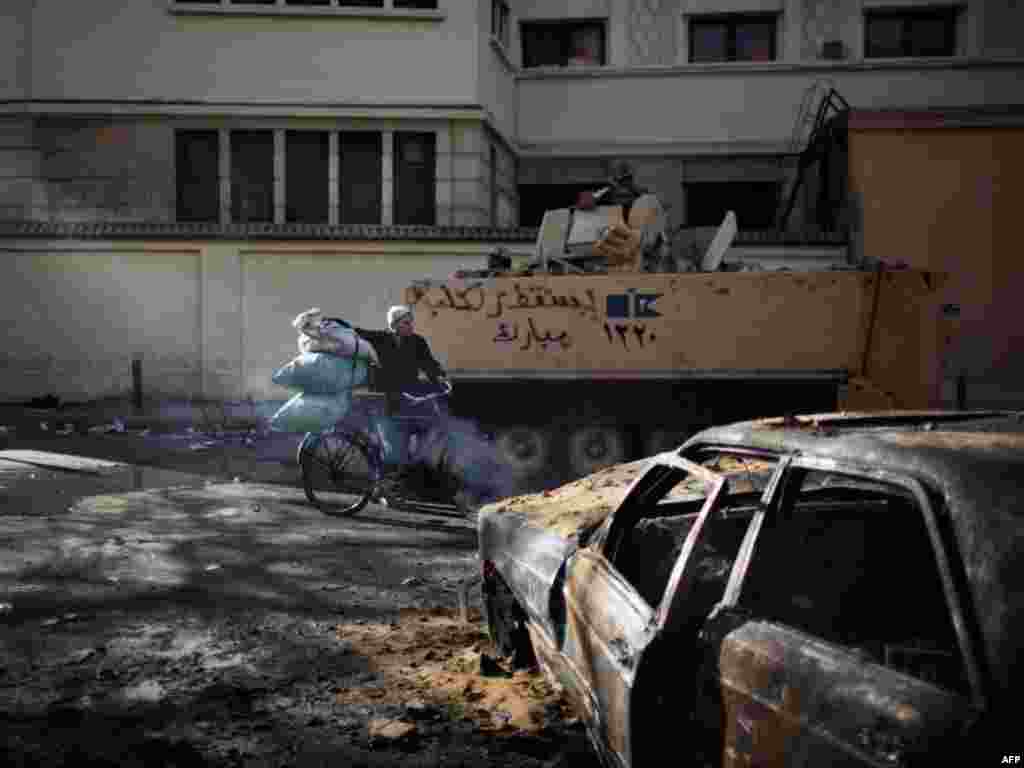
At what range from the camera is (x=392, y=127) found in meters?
18.0

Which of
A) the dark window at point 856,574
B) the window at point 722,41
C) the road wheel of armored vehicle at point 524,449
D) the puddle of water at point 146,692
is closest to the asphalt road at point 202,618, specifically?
the puddle of water at point 146,692

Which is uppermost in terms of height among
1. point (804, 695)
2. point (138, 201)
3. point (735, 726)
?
point (138, 201)

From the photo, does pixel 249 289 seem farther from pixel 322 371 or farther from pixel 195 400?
pixel 322 371

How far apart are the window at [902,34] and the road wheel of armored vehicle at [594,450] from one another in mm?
14131

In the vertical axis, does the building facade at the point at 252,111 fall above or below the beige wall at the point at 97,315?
above

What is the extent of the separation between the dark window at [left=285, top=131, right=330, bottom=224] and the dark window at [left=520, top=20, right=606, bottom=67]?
17.9ft

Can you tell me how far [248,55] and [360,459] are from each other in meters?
11.8

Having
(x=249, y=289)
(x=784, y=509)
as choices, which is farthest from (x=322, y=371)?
(x=249, y=289)

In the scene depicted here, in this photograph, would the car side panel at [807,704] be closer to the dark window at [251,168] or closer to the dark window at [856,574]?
the dark window at [856,574]

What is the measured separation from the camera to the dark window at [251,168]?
59.0 ft

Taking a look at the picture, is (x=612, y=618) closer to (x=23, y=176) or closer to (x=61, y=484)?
(x=61, y=484)

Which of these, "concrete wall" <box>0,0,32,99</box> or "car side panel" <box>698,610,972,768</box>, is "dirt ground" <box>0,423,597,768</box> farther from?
"concrete wall" <box>0,0,32,99</box>

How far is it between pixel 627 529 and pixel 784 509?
0.92m

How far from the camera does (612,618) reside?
107 inches
